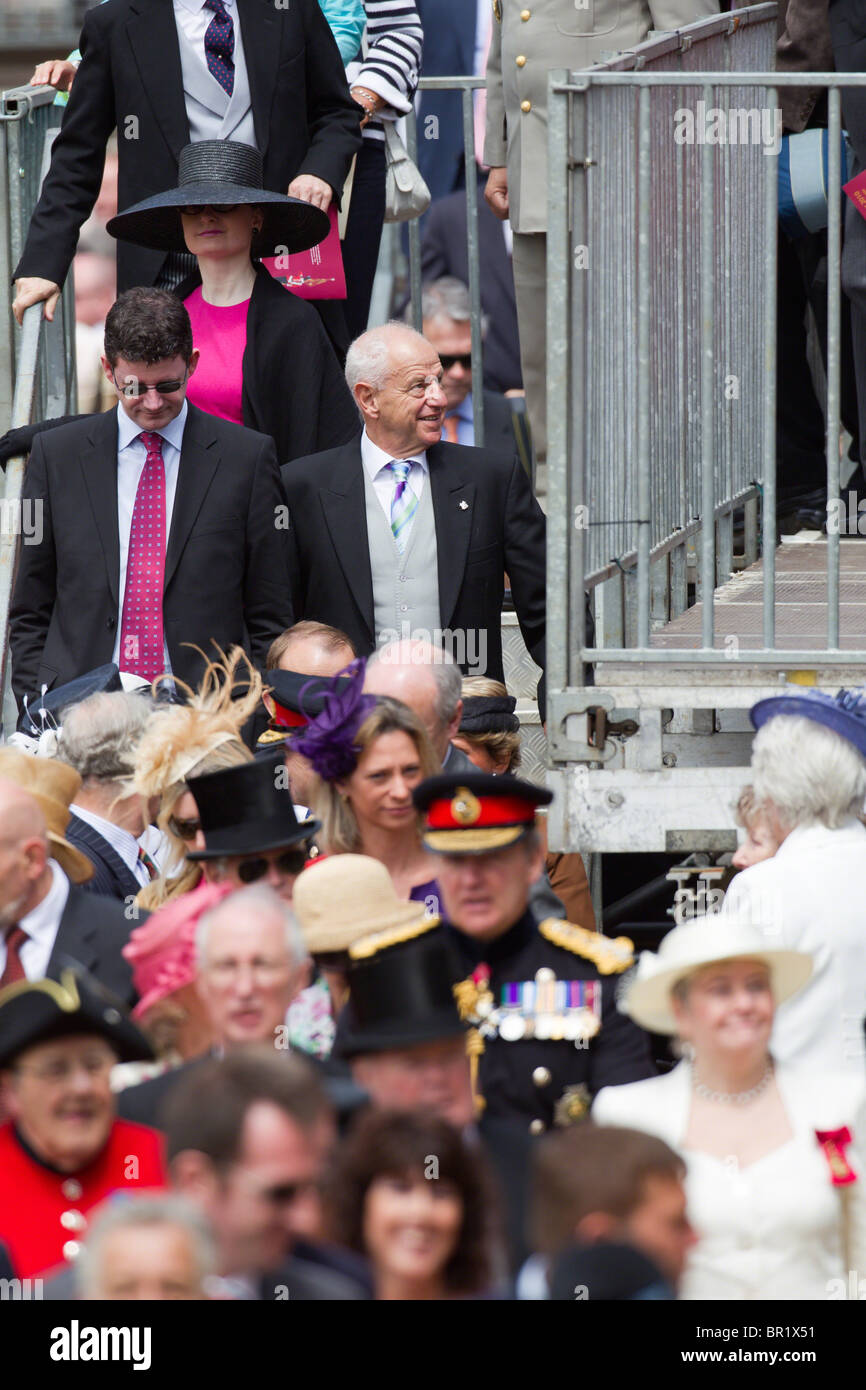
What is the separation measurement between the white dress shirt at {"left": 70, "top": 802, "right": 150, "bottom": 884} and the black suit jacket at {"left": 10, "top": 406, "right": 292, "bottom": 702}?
81 centimetres

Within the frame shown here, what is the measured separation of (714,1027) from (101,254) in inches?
266

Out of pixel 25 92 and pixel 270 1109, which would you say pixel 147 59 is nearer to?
pixel 25 92

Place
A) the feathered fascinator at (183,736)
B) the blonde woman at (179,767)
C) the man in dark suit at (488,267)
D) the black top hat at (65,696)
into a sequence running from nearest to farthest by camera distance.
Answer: the blonde woman at (179,767) → the feathered fascinator at (183,736) → the black top hat at (65,696) → the man in dark suit at (488,267)

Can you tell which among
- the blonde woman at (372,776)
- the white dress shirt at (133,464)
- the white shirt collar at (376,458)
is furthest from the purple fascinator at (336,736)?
the white shirt collar at (376,458)

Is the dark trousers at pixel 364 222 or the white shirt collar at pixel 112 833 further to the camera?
the dark trousers at pixel 364 222

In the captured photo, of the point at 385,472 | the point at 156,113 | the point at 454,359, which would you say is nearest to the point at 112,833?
the point at 385,472

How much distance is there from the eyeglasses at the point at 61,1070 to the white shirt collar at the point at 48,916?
3.89ft

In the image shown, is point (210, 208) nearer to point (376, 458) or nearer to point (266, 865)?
point (376, 458)

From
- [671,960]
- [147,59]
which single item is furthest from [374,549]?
[671,960]

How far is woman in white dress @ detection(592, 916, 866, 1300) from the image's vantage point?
14.1 ft

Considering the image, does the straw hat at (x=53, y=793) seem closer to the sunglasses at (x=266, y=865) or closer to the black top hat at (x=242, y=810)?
the black top hat at (x=242, y=810)

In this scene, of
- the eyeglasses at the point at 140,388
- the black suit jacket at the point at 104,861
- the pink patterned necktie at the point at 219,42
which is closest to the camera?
the black suit jacket at the point at 104,861

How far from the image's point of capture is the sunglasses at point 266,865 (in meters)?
5.46

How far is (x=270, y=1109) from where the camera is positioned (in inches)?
146
